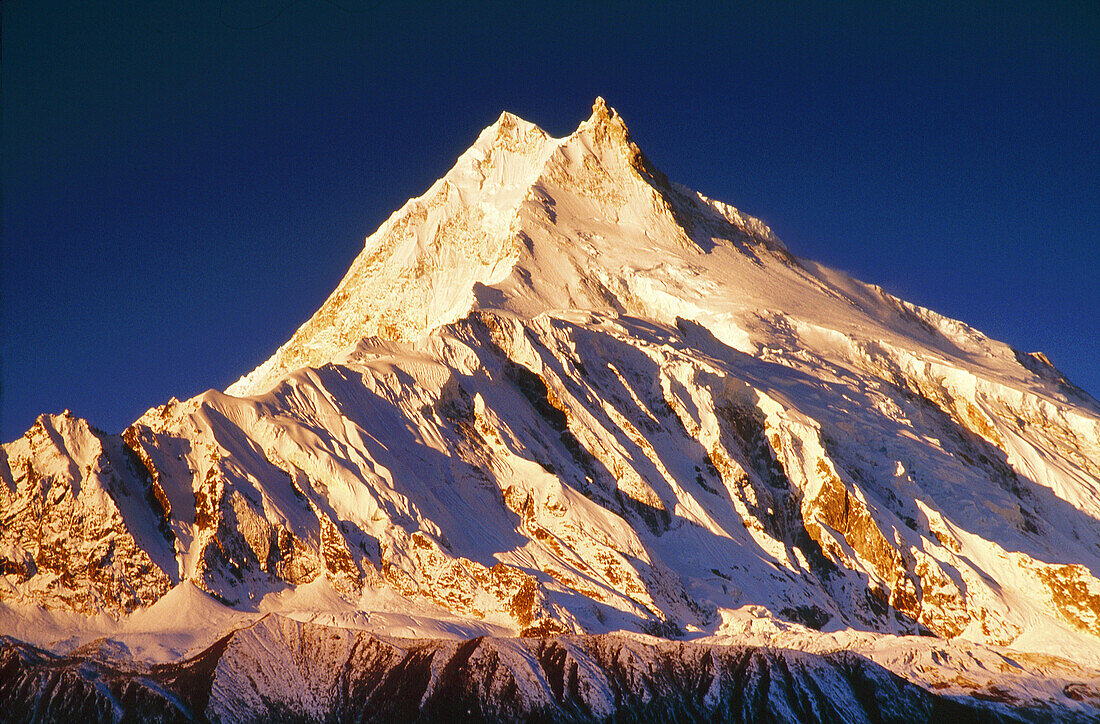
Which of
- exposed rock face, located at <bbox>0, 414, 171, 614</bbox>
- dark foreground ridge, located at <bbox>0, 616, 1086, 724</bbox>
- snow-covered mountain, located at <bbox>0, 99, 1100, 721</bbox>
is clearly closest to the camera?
dark foreground ridge, located at <bbox>0, 616, 1086, 724</bbox>

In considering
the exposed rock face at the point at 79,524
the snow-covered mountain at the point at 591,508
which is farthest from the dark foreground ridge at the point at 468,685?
the exposed rock face at the point at 79,524

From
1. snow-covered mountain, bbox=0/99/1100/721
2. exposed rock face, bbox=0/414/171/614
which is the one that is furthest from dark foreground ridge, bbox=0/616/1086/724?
exposed rock face, bbox=0/414/171/614

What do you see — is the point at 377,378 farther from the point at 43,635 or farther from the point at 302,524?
the point at 43,635

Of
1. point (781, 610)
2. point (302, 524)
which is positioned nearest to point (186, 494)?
point (302, 524)

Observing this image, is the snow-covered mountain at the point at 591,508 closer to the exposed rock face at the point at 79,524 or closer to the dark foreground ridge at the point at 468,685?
the exposed rock face at the point at 79,524

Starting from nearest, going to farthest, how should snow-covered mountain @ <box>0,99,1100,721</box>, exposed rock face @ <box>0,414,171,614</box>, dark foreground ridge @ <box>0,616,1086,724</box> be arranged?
1. dark foreground ridge @ <box>0,616,1086,724</box>
2. exposed rock face @ <box>0,414,171,614</box>
3. snow-covered mountain @ <box>0,99,1100,721</box>

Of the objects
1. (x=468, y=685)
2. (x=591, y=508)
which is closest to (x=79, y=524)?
(x=468, y=685)

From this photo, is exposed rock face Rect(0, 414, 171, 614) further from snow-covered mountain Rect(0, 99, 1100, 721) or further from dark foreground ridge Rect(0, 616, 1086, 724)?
dark foreground ridge Rect(0, 616, 1086, 724)

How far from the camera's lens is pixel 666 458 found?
447 ft

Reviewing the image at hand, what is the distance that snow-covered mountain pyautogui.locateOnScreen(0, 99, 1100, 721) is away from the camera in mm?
105000

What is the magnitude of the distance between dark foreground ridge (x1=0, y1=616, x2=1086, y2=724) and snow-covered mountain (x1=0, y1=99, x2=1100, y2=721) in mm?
726

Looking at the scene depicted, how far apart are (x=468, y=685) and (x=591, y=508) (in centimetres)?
2741

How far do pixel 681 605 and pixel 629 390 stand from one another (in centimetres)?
3675

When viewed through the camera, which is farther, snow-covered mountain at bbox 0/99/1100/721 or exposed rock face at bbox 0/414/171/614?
snow-covered mountain at bbox 0/99/1100/721
